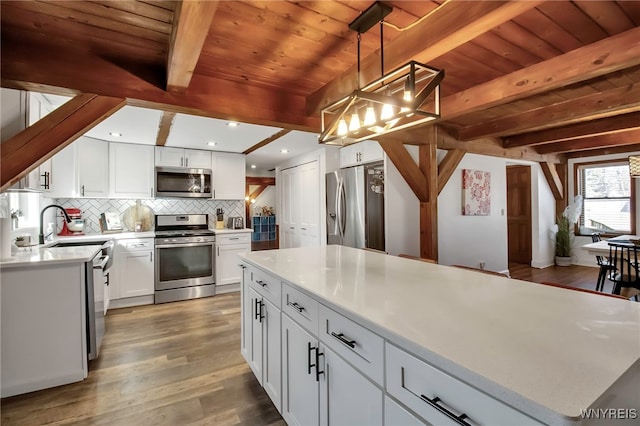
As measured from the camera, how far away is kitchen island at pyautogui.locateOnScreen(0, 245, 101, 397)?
82.9 inches

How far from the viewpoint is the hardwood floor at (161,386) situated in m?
1.87

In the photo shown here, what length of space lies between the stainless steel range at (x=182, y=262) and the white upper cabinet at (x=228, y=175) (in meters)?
0.71

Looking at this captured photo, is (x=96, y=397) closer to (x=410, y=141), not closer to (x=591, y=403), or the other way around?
(x=591, y=403)

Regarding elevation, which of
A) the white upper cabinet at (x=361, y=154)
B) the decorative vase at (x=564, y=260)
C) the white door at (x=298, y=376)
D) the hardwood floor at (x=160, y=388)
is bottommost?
the hardwood floor at (x=160, y=388)

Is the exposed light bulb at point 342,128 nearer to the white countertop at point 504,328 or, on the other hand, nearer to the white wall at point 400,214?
the white countertop at point 504,328

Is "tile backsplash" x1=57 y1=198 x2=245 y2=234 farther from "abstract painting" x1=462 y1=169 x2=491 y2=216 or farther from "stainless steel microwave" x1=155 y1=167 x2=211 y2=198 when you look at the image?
"abstract painting" x1=462 y1=169 x2=491 y2=216

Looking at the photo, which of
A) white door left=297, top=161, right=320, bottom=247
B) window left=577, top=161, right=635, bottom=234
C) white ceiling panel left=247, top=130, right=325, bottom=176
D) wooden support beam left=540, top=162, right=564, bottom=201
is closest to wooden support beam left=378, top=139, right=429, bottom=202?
white ceiling panel left=247, top=130, right=325, bottom=176

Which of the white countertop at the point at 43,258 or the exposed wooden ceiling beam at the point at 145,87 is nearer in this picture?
the exposed wooden ceiling beam at the point at 145,87

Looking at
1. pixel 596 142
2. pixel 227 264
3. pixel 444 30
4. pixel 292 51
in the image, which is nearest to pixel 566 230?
pixel 596 142

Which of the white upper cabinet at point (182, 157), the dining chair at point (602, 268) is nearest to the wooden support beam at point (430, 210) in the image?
the dining chair at point (602, 268)

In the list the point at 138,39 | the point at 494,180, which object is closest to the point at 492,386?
the point at 138,39

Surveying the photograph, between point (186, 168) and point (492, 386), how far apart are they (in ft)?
14.9

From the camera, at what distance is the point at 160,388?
2.15 m

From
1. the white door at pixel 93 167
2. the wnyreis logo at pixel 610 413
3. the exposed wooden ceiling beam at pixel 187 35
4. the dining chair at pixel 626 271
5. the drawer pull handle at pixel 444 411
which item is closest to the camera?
the wnyreis logo at pixel 610 413
